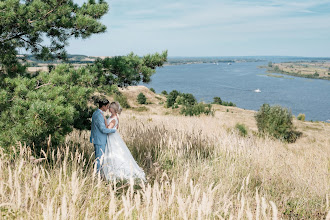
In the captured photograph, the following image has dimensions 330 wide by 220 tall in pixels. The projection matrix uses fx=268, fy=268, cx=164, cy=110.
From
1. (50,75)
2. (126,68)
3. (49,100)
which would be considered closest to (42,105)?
(49,100)

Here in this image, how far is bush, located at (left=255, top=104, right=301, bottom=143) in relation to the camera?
973 inches

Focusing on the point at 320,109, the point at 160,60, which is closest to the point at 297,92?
the point at 320,109

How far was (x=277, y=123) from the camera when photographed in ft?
82.9

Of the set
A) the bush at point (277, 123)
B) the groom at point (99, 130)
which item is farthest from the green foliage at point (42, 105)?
the bush at point (277, 123)

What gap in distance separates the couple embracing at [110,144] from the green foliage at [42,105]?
0.85 m

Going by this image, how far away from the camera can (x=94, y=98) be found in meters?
5.40

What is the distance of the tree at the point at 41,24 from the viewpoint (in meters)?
4.36

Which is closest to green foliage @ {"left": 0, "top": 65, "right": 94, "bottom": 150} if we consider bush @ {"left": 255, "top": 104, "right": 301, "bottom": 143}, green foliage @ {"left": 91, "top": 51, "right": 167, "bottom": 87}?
green foliage @ {"left": 91, "top": 51, "right": 167, "bottom": 87}

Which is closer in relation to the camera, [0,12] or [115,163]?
[0,12]

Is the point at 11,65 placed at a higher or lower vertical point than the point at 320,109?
higher

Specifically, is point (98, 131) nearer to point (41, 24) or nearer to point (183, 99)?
point (41, 24)

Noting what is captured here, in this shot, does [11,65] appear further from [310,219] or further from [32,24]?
[310,219]

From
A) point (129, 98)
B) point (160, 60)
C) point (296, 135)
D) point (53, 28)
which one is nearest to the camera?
point (53, 28)

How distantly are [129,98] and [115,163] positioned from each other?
136 feet
